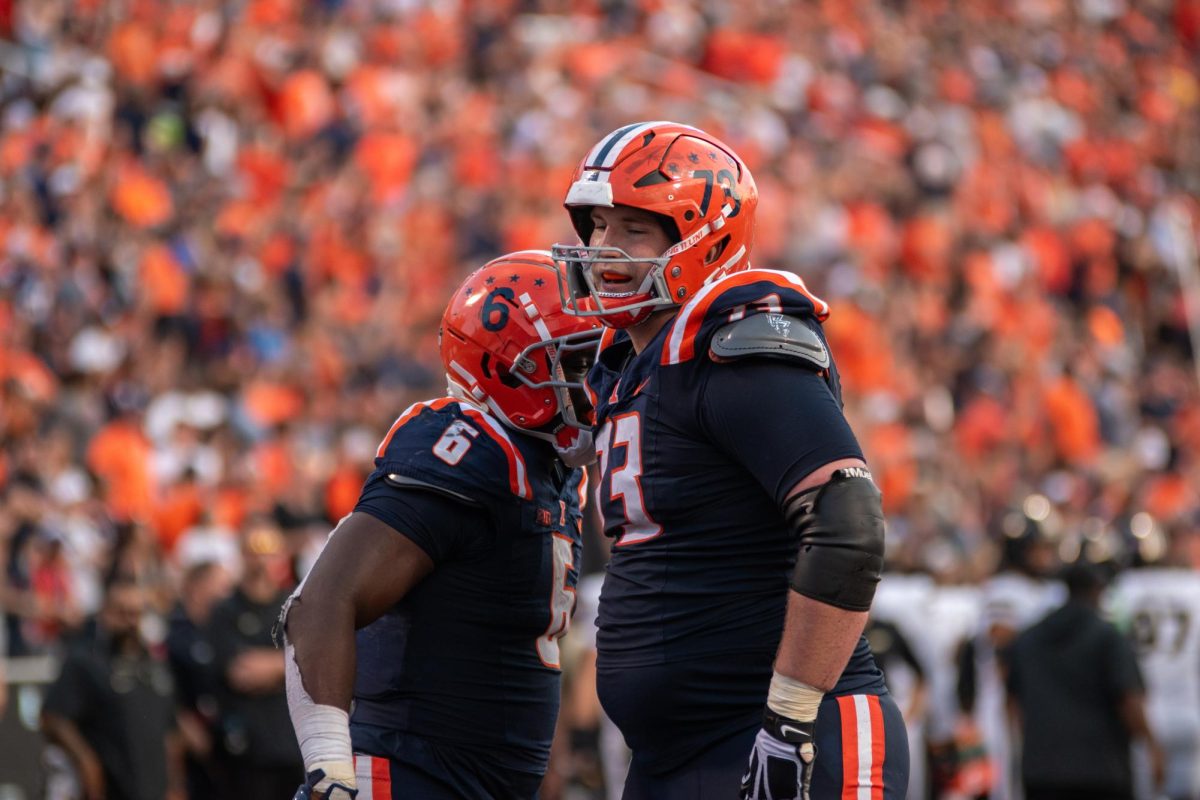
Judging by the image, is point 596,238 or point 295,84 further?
point 295,84

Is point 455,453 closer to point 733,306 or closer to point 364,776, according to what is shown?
point 364,776

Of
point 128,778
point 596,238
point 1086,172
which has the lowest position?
point 128,778

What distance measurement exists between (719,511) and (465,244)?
1096cm

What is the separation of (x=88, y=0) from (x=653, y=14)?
6.36 m

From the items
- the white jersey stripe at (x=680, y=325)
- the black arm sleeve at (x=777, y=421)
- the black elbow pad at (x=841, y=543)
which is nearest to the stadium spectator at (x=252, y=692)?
the white jersey stripe at (x=680, y=325)

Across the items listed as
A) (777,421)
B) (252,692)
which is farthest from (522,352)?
(252,692)

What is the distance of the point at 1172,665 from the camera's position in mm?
9039

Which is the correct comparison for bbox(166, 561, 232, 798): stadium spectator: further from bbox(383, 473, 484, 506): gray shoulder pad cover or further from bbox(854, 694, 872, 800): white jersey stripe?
bbox(854, 694, 872, 800): white jersey stripe

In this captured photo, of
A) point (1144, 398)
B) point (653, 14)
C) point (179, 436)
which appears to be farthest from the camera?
point (653, 14)

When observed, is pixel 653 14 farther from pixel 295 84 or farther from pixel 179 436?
pixel 179 436

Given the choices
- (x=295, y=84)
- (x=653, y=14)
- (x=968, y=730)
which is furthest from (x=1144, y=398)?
(x=968, y=730)

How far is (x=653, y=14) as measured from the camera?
19.3 metres

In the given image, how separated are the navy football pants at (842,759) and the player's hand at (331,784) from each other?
1.95 feet

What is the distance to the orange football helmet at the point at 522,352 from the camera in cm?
399
